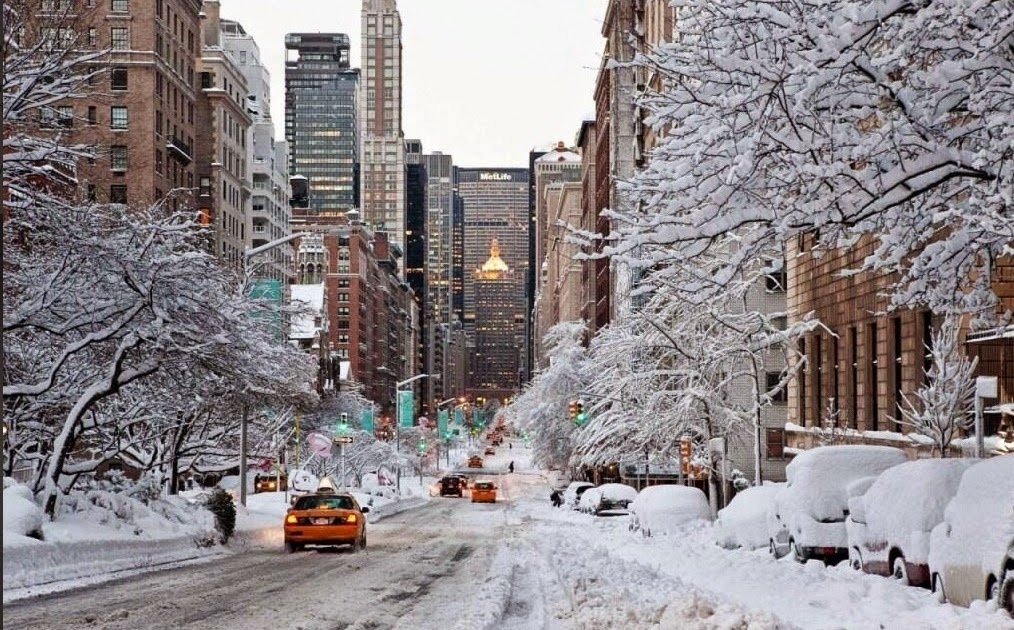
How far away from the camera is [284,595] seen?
17094 mm

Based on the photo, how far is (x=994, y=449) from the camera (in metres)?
32.5

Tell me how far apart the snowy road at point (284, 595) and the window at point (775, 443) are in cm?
3608

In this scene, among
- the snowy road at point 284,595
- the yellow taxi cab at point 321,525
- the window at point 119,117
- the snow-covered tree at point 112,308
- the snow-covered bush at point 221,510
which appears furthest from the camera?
the window at point 119,117

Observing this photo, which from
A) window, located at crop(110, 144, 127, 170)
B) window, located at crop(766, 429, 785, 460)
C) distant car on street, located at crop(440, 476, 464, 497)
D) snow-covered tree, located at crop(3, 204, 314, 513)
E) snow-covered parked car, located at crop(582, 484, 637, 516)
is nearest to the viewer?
snow-covered tree, located at crop(3, 204, 314, 513)

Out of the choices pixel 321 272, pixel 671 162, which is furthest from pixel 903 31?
pixel 321 272

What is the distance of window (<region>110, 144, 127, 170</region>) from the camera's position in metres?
91.2

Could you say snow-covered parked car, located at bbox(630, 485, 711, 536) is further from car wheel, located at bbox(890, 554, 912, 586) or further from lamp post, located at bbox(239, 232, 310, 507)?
car wheel, located at bbox(890, 554, 912, 586)

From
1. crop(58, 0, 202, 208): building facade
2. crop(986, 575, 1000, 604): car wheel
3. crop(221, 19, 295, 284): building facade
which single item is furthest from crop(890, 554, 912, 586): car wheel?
crop(221, 19, 295, 284): building facade

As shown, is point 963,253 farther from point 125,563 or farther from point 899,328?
point 899,328

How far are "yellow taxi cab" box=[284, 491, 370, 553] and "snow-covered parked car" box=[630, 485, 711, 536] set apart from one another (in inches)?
328

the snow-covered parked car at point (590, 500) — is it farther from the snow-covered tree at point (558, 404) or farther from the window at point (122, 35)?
the window at point (122, 35)

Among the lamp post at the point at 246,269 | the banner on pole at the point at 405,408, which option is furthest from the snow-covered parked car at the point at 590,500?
the banner on pole at the point at 405,408

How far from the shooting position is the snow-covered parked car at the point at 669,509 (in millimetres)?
33062

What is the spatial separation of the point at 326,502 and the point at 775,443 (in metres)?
37.5
